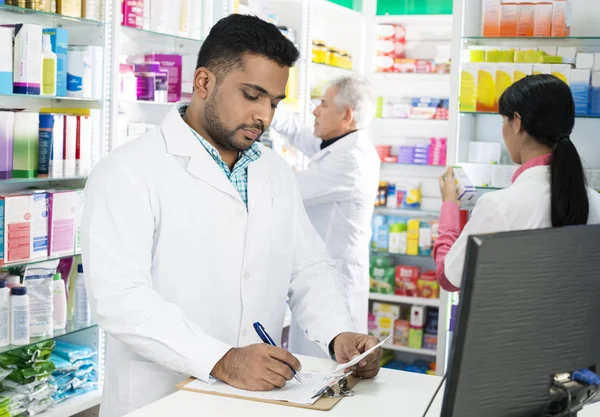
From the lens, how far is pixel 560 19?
4.27 meters

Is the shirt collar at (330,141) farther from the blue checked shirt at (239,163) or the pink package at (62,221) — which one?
the blue checked shirt at (239,163)

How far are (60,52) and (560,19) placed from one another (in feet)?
8.68

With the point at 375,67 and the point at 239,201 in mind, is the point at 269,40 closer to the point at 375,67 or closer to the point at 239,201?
the point at 239,201

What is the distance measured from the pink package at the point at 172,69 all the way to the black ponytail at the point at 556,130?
2.07 meters

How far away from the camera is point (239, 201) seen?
7.34ft

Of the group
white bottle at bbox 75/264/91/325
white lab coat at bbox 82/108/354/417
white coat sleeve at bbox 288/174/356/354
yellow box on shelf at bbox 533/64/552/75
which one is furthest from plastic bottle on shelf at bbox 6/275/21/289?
yellow box on shelf at bbox 533/64/552/75

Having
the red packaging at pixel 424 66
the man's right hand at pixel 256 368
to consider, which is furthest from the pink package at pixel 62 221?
the red packaging at pixel 424 66

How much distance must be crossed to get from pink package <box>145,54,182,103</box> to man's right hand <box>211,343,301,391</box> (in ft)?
8.86

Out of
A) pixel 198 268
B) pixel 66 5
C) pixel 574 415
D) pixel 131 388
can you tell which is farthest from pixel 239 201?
pixel 66 5

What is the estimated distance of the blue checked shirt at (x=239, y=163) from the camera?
89.8 inches

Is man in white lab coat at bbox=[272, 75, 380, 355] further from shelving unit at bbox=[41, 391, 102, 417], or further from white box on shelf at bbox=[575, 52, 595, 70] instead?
shelving unit at bbox=[41, 391, 102, 417]

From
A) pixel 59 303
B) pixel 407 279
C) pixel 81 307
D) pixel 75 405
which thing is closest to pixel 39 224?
pixel 59 303

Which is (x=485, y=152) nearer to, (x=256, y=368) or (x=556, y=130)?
(x=556, y=130)

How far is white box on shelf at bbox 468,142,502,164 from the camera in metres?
4.42
